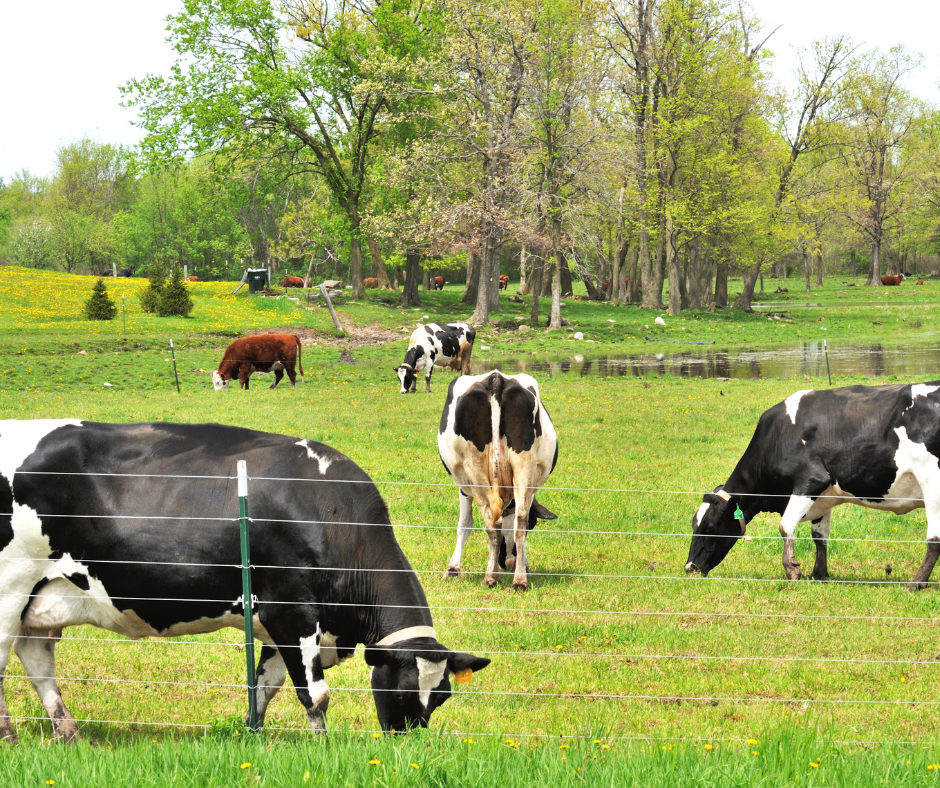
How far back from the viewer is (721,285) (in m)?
58.9

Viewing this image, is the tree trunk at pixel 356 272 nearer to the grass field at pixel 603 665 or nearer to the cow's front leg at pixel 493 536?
the grass field at pixel 603 665

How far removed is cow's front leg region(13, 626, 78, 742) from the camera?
5848mm

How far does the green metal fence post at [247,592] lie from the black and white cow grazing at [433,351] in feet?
68.8

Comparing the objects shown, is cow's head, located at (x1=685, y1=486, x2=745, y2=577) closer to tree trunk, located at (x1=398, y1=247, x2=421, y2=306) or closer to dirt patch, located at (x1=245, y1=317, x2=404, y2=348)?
dirt patch, located at (x1=245, y1=317, x2=404, y2=348)

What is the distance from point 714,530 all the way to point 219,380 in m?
20.0

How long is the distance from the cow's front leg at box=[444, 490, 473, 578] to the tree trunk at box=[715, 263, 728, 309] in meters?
48.7

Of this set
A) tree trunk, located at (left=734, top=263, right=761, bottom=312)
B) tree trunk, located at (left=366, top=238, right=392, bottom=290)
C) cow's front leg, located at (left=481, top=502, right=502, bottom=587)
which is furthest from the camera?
tree trunk, located at (left=366, top=238, right=392, bottom=290)

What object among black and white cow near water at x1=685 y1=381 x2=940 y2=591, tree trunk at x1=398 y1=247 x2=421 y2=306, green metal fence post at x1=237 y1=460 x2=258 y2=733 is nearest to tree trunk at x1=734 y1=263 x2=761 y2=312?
tree trunk at x1=398 y1=247 x2=421 y2=306

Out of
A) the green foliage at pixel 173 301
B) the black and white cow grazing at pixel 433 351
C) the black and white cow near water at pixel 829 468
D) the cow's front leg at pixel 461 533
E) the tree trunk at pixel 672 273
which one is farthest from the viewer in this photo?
the tree trunk at pixel 672 273

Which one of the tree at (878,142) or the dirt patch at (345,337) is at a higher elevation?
the tree at (878,142)

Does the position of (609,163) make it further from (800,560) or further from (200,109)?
(800,560)

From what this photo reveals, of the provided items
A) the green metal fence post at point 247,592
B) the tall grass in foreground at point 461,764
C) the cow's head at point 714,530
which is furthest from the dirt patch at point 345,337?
the tall grass in foreground at point 461,764

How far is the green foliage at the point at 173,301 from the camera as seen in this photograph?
140 feet

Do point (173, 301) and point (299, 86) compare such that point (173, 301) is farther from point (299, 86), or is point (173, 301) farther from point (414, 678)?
point (414, 678)
